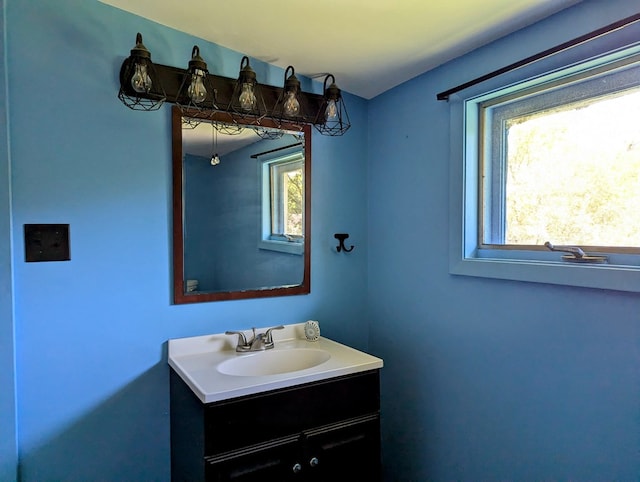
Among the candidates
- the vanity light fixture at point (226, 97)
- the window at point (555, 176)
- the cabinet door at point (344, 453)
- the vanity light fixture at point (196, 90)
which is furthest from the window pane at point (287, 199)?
the cabinet door at point (344, 453)

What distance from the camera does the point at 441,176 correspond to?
5.26 ft

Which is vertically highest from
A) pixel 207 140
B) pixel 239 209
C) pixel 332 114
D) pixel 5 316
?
pixel 332 114

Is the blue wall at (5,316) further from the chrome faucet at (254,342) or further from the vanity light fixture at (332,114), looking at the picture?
the vanity light fixture at (332,114)

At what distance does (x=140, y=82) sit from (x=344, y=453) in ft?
4.89

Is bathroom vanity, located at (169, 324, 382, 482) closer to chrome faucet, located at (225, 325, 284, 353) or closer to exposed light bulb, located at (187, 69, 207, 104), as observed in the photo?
chrome faucet, located at (225, 325, 284, 353)

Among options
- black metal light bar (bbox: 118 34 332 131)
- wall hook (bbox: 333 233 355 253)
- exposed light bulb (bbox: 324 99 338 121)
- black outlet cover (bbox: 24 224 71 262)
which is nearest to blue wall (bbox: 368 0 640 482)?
wall hook (bbox: 333 233 355 253)

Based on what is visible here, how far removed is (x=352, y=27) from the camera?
1396 mm

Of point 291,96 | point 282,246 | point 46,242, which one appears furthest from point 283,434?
point 291,96

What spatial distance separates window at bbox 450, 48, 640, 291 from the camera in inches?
43.9

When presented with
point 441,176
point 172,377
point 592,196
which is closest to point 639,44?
point 592,196

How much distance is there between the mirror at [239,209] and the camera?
161cm

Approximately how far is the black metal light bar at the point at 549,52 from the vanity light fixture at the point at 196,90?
2.98 ft

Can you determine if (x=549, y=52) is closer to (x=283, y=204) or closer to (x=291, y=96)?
(x=291, y=96)

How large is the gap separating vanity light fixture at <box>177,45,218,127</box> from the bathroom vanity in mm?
935
